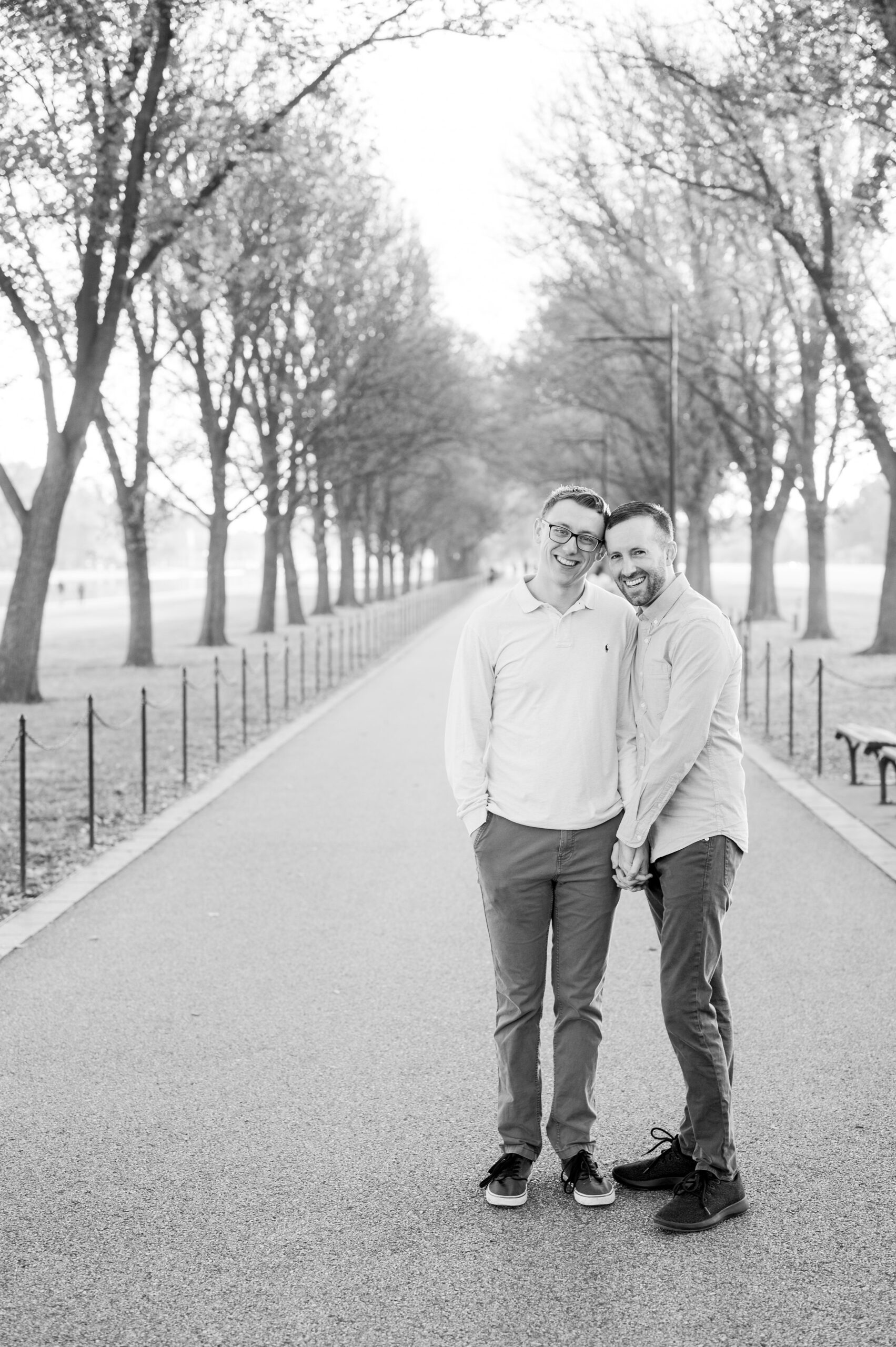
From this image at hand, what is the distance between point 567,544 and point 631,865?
34.8 inches

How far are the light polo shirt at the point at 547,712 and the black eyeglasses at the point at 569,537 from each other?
140 mm

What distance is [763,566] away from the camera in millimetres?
38812

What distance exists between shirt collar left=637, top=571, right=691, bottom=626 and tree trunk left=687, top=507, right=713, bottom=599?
3806 cm

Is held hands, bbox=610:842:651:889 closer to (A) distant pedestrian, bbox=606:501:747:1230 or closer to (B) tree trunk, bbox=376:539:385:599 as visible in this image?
(A) distant pedestrian, bbox=606:501:747:1230

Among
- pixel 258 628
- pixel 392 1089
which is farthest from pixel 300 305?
pixel 392 1089

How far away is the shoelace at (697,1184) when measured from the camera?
12.9 feet

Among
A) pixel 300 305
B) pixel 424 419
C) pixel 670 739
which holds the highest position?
pixel 300 305

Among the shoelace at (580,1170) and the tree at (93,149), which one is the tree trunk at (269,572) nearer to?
the tree at (93,149)

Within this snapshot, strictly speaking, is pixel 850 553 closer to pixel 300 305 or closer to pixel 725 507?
pixel 725 507

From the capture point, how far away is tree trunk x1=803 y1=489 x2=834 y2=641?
101 ft

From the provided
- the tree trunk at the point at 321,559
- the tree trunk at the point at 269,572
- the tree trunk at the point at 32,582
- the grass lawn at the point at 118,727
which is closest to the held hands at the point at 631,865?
the grass lawn at the point at 118,727

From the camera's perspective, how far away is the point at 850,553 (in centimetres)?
18162

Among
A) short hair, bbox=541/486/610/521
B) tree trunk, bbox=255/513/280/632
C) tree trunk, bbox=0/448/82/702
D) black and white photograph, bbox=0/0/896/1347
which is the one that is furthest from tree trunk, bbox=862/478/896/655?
short hair, bbox=541/486/610/521

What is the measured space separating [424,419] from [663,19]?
→ 62.3 feet
